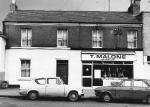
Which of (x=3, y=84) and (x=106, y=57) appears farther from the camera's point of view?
(x=106, y=57)

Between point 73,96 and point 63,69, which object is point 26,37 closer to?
point 63,69

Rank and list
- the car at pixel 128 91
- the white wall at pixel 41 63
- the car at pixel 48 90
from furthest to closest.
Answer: the white wall at pixel 41 63
the car at pixel 48 90
the car at pixel 128 91

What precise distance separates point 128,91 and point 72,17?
11878 mm

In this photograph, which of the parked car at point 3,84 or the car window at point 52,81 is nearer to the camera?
the car window at point 52,81

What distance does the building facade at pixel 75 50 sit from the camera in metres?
25.8

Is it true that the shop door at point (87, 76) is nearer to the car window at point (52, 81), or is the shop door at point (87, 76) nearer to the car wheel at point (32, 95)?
the car window at point (52, 81)

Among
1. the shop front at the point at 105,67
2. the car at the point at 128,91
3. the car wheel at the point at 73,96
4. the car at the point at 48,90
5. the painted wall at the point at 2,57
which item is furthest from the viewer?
the shop front at the point at 105,67

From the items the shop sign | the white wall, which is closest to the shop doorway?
the shop sign

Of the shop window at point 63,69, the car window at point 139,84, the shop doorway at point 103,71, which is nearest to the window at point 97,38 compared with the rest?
the shop doorway at point 103,71

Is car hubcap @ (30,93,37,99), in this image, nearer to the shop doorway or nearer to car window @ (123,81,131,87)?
car window @ (123,81,131,87)

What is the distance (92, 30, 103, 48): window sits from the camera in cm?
2652

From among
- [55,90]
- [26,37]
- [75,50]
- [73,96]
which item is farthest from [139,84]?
[26,37]

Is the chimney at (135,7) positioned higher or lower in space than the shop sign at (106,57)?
higher

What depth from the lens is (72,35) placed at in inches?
1037
